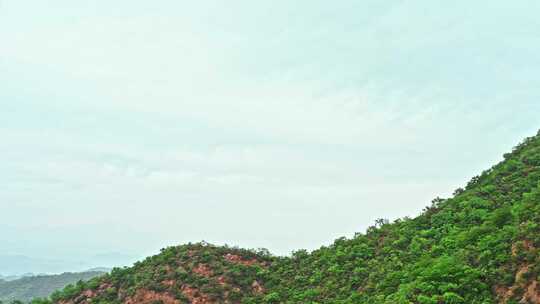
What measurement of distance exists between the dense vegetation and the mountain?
12071 centimetres

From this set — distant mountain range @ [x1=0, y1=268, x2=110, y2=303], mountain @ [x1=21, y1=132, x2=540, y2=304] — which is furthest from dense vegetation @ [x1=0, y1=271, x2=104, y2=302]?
mountain @ [x1=21, y1=132, x2=540, y2=304]

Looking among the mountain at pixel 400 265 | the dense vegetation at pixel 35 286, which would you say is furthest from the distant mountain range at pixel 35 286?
the mountain at pixel 400 265

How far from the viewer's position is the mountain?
19125 millimetres

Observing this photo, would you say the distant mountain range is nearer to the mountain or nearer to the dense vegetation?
the dense vegetation

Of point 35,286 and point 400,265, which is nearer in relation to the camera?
point 400,265

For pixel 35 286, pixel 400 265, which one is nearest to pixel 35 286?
pixel 35 286

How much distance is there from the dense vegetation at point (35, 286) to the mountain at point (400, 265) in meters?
121

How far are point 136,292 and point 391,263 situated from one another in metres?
21.2

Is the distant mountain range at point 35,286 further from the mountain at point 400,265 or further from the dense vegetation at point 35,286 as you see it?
the mountain at point 400,265

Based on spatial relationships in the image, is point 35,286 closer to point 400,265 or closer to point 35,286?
point 35,286

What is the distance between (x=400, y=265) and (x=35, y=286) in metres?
169

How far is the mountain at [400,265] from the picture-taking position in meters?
19.1

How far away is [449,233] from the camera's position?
87.9ft

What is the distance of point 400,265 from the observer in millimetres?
26297
